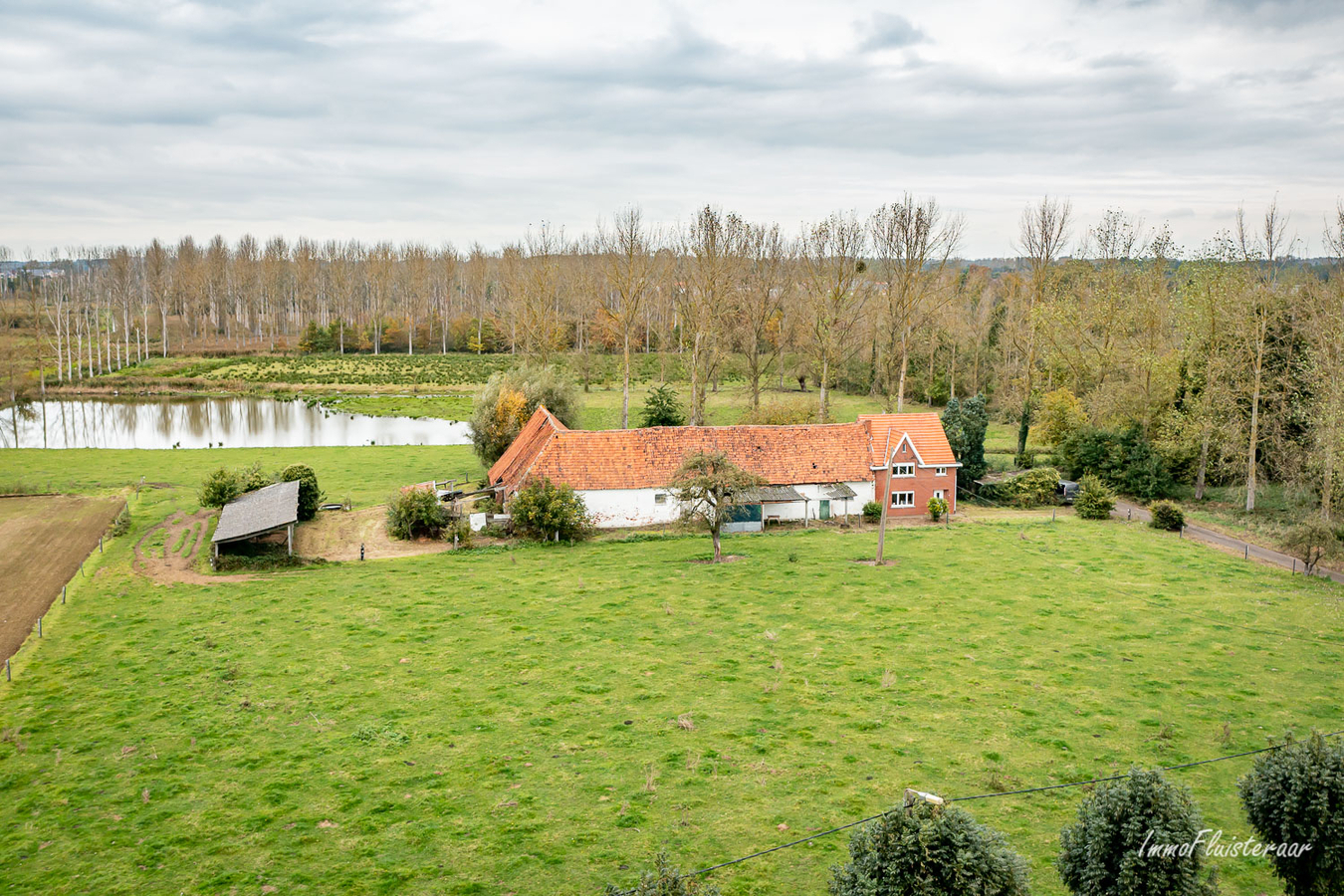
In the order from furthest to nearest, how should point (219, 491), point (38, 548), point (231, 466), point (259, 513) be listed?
point (231, 466) < point (219, 491) < point (259, 513) < point (38, 548)

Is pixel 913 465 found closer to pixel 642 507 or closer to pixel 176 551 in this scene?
pixel 642 507

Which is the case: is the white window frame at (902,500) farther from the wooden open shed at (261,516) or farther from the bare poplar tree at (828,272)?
the wooden open shed at (261,516)

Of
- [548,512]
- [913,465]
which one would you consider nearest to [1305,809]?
[548,512]

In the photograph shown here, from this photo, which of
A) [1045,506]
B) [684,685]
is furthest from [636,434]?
[1045,506]

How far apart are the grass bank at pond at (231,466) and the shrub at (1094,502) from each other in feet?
102

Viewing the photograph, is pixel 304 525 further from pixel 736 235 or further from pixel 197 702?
pixel 736 235

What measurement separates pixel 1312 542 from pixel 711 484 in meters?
21.6

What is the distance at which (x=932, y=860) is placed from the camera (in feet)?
32.0

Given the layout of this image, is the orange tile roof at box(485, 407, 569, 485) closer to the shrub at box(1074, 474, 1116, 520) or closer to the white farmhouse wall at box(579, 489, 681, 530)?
the white farmhouse wall at box(579, 489, 681, 530)

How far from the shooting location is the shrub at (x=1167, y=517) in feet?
120

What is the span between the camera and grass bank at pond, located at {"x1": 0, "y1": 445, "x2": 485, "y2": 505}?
1677 inches

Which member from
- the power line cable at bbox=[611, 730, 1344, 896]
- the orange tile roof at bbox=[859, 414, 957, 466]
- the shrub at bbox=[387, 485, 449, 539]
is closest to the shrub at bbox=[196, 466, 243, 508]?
the shrub at bbox=[387, 485, 449, 539]

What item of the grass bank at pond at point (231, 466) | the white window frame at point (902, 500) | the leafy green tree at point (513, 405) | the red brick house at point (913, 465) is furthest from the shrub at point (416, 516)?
the white window frame at point (902, 500)

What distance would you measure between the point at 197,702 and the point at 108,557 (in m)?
15.2
